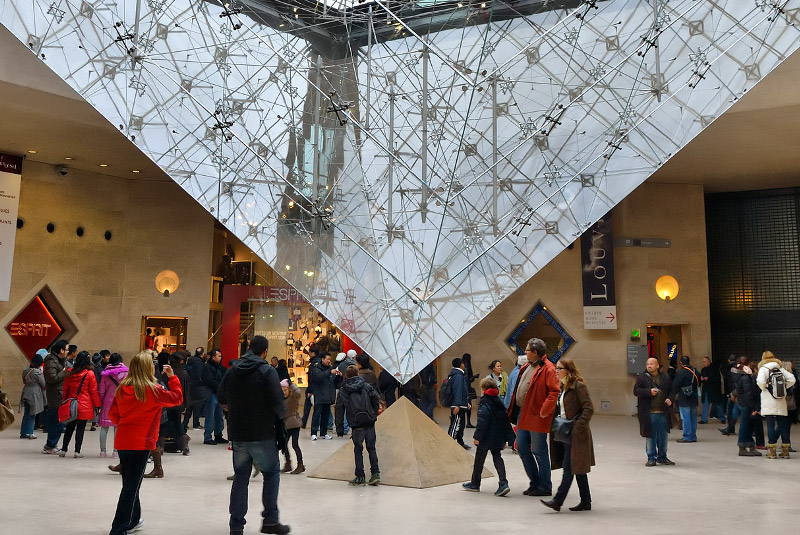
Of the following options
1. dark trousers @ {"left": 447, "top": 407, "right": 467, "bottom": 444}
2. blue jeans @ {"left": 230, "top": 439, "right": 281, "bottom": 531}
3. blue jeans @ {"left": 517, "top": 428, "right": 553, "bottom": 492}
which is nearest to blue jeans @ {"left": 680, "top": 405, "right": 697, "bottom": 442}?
dark trousers @ {"left": 447, "top": 407, "right": 467, "bottom": 444}

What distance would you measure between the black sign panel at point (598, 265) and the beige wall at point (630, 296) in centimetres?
18

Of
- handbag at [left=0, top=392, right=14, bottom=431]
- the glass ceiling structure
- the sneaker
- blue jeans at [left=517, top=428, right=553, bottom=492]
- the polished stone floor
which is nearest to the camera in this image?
the sneaker

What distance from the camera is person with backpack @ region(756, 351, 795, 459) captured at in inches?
315

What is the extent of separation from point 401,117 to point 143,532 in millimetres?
4541

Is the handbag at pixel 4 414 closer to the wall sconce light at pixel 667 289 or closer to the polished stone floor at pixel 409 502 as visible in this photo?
the polished stone floor at pixel 409 502

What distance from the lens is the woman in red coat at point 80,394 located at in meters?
7.65

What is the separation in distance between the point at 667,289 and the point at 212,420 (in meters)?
8.98

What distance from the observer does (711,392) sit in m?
12.5

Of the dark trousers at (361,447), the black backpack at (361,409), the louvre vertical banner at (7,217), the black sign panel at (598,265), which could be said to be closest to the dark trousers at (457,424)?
the dark trousers at (361,447)

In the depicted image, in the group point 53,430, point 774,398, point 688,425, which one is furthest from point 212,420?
point 774,398

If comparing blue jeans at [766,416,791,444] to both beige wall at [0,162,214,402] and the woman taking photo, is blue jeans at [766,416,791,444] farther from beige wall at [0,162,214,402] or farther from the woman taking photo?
beige wall at [0,162,214,402]

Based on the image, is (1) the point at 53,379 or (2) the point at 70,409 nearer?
(2) the point at 70,409

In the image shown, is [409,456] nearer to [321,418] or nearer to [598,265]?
[321,418]

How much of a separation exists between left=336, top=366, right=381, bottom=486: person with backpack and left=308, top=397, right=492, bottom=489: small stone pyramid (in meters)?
0.17
